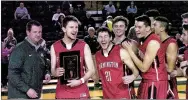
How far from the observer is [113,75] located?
4.14 meters

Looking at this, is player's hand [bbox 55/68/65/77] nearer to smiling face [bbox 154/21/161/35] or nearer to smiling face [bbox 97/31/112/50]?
smiling face [bbox 97/31/112/50]

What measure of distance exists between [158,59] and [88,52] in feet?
2.74

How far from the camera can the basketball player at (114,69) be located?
4.11m

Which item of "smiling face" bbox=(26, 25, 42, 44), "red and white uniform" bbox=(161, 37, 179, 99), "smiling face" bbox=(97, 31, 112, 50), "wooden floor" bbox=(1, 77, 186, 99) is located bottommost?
"wooden floor" bbox=(1, 77, 186, 99)

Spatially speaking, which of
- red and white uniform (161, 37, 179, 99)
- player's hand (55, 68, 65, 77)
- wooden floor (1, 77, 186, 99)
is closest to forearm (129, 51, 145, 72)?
red and white uniform (161, 37, 179, 99)

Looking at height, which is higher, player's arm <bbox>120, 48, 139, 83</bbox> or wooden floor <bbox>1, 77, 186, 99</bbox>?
player's arm <bbox>120, 48, 139, 83</bbox>

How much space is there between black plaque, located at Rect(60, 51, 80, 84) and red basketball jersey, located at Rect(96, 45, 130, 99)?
332mm

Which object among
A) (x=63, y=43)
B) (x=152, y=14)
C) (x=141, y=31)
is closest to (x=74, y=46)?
(x=63, y=43)

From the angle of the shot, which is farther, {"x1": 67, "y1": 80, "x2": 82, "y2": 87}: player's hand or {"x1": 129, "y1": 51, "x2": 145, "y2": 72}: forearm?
{"x1": 129, "y1": 51, "x2": 145, "y2": 72}: forearm

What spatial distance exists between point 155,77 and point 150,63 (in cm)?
22

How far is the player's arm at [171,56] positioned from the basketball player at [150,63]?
10 centimetres

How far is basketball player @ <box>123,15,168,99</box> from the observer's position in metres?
4.14

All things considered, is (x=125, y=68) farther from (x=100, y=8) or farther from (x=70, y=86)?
(x=100, y=8)

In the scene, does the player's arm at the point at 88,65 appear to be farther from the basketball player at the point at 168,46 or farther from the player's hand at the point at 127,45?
the basketball player at the point at 168,46
